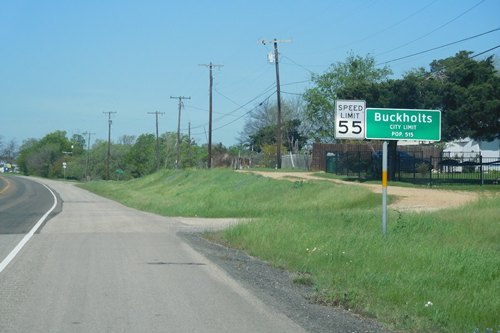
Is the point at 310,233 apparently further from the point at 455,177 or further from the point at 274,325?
the point at 455,177

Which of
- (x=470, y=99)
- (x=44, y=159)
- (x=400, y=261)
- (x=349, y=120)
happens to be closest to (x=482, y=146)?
(x=470, y=99)

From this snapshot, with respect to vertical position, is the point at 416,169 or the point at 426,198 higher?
the point at 416,169

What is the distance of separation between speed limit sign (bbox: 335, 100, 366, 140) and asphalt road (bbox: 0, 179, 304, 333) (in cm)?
A: 455

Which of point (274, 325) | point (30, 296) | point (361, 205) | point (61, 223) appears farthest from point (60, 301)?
point (361, 205)

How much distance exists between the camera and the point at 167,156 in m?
129

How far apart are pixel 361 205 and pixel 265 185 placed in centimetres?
1084

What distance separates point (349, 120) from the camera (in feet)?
53.0

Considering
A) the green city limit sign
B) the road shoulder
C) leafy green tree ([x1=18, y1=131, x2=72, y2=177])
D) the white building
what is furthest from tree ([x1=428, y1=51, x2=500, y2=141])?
leafy green tree ([x1=18, y1=131, x2=72, y2=177])

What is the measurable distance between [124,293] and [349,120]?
7792mm

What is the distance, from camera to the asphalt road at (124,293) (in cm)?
840

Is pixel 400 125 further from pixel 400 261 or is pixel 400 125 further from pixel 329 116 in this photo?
pixel 329 116

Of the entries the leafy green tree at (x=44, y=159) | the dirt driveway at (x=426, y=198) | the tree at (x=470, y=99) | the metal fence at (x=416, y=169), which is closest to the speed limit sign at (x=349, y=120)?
the dirt driveway at (x=426, y=198)

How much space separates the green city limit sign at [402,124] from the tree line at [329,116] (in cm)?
1975

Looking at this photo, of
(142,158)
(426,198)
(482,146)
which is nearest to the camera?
(426,198)
